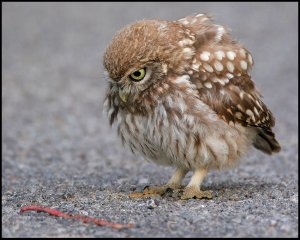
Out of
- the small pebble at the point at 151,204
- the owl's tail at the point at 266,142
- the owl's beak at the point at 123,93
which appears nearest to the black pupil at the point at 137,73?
the owl's beak at the point at 123,93

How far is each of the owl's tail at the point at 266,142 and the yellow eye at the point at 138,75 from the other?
169cm

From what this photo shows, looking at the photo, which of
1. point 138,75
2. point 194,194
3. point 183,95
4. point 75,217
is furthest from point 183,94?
point 75,217

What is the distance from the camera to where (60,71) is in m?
16.2

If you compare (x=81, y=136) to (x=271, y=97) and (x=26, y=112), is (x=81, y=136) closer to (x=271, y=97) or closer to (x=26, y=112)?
(x=26, y=112)

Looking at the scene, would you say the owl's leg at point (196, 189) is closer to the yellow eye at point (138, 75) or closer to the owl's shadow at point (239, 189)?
the owl's shadow at point (239, 189)

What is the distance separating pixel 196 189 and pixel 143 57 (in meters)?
1.43

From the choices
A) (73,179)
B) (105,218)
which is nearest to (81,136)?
(73,179)

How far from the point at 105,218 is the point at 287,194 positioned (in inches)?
81.9

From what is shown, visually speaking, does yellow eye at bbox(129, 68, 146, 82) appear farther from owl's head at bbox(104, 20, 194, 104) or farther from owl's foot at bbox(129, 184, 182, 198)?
owl's foot at bbox(129, 184, 182, 198)

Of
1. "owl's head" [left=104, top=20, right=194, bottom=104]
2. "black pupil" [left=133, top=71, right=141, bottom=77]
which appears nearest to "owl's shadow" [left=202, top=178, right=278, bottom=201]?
"owl's head" [left=104, top=20, right=194, bottom=104]

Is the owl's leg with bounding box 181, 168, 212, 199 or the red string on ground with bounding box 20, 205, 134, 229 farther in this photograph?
the owl's leg with bounding box 181, 168, 212, 199

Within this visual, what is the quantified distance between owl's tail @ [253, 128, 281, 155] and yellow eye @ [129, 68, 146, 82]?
169 cm

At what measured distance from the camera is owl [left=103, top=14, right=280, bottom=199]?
21.4ft

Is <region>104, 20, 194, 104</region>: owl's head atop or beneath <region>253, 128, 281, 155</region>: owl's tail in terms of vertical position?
atop
